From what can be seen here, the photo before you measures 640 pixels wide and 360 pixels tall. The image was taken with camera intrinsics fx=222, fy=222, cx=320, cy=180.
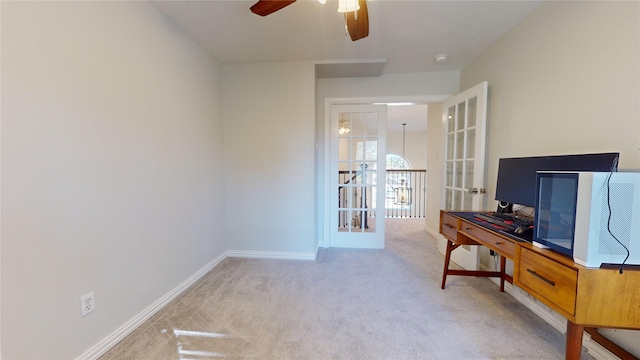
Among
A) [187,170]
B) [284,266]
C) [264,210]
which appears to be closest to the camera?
[187,170]

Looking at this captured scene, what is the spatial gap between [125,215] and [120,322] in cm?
73

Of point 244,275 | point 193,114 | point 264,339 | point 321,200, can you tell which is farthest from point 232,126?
point 264,339

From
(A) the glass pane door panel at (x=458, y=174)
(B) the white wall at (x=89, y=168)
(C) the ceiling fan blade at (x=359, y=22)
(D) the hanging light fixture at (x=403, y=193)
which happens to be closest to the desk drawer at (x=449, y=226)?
(A) the glass pane door panel at (x=458, y=174)

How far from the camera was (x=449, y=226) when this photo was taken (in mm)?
2041

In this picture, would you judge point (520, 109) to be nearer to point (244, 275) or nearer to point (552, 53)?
point (552, 53)

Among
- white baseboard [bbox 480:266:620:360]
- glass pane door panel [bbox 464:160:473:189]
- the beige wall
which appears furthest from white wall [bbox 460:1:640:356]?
the beige wall

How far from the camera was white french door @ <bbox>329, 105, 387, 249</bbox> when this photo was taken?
3.13 meters

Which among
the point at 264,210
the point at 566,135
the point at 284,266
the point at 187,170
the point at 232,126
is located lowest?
the point at 284,266

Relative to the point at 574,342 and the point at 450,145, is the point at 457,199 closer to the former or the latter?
the point at 450,145

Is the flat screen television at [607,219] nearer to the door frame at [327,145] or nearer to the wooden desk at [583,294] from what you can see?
the wooden desk at [583,294]

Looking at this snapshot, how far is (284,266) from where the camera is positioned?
2.60 meters

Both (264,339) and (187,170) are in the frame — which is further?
(187,170)

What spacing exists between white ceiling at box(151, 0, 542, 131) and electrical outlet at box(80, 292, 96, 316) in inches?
82.8

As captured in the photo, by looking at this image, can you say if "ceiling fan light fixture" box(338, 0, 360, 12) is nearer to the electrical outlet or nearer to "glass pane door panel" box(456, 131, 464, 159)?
"glass pane door panel" box(456, 131, 464, 159)
